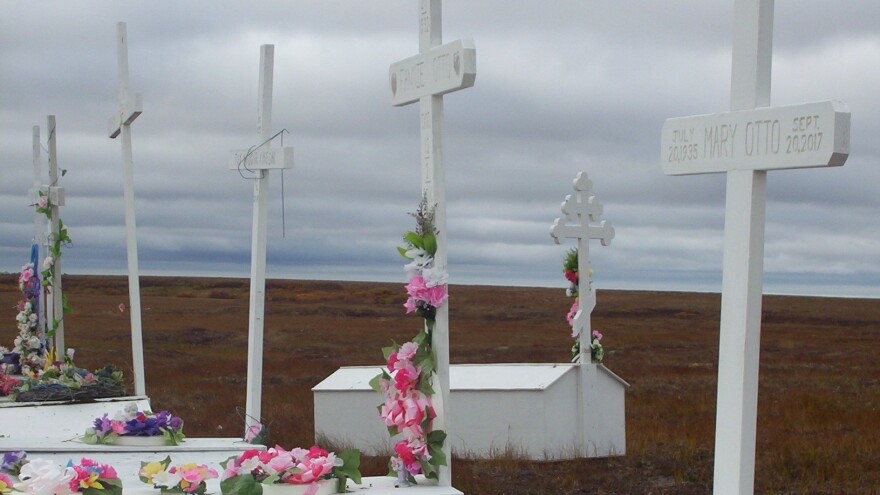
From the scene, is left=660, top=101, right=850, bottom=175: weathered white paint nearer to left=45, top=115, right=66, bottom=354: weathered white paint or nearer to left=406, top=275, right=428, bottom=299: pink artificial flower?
left=406, top=275, right=428, bottom=299: pink artificial flower

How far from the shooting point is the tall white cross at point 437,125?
7008mm

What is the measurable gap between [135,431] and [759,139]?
6.35 metres

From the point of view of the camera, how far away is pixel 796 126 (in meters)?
4.86

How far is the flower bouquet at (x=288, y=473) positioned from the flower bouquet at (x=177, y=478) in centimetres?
12

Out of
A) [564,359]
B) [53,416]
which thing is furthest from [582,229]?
[564,359]

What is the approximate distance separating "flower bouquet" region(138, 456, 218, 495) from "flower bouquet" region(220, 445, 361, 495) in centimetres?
12

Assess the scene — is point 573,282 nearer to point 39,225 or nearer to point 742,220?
point 39,225

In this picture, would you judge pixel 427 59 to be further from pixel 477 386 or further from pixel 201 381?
pixel 201 381

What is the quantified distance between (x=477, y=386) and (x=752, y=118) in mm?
8189

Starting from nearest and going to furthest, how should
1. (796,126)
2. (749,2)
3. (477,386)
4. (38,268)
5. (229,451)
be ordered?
(796,126)
(749,2)
(229,451)
(477,386)
(38,268)

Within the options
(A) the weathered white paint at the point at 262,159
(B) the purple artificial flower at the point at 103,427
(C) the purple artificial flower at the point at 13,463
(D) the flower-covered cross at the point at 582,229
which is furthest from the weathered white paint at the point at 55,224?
(C) the purple artificial flower at the point at 13,463

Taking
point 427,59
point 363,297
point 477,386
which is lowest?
point 363,297

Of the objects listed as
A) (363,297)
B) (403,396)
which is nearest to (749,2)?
(403,396)

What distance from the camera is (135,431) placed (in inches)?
A: 384
